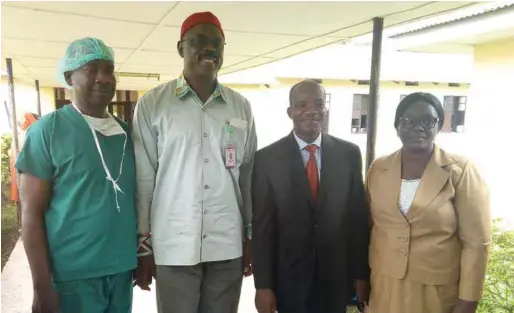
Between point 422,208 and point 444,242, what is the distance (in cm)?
17

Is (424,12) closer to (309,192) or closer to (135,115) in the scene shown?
(309,192)

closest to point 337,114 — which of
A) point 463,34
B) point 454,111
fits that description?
point 454,111

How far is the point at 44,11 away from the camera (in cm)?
241

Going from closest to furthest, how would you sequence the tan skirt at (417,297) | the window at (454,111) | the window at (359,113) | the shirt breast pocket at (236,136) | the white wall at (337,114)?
the tan skirt at (417,297), the shirt breast pocket at (236,136), the white wall at (337,114), the window at (359,113), the window at (454,111)

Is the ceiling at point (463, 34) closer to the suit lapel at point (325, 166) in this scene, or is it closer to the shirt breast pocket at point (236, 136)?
the suit lapel at point (325, 166)

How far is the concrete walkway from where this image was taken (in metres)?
3.65

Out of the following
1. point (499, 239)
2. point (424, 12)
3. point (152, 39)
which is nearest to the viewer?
point (424, 12)

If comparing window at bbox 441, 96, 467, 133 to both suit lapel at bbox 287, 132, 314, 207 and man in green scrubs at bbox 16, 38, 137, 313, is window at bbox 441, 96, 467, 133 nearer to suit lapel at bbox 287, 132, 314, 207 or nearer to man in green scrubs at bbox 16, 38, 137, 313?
suit lapel at bbox 287, 132, 314, 207

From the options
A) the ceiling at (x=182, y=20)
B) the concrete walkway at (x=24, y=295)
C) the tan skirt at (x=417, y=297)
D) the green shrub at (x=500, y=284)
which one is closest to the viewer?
the tan skirt at (x=417, y=297)

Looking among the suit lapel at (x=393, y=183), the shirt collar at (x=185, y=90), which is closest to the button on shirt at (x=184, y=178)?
the shirt collar at (x=185, y=90)

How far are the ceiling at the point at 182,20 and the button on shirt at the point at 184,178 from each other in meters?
0.71

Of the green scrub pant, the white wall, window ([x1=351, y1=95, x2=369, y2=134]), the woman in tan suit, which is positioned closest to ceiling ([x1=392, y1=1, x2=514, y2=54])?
the woman in tan suit

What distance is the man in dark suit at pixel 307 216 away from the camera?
177 cm

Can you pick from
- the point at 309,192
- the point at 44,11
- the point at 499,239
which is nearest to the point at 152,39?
the point at 44,11
